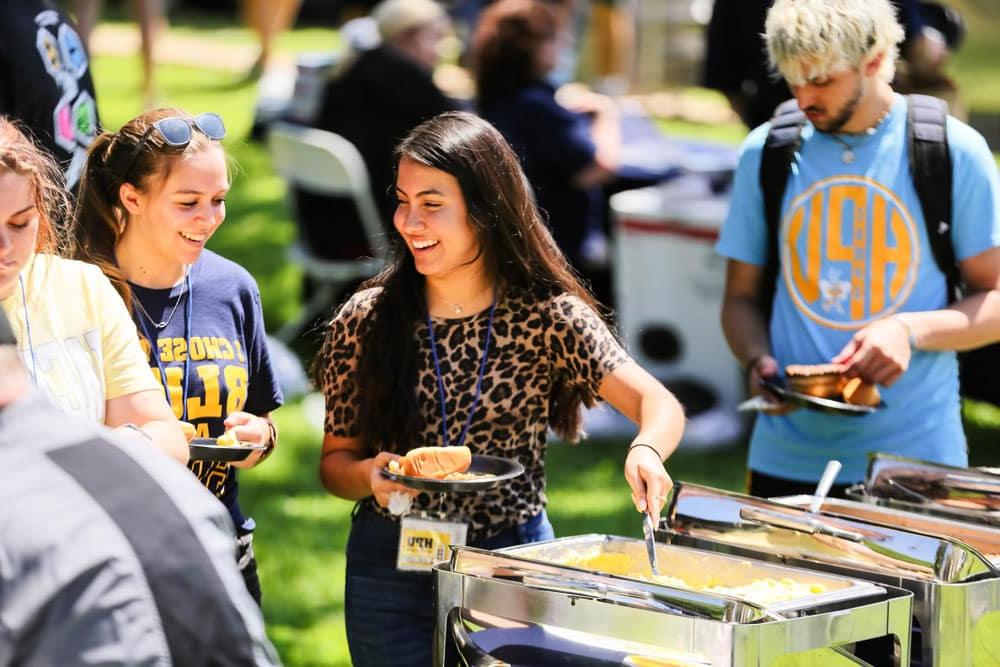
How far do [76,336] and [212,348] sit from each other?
414 millimetres

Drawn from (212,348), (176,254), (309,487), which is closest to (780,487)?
(212,348)

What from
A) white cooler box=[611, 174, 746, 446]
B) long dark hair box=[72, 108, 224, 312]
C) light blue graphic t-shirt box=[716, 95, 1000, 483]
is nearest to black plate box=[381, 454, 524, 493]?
long dark hair box=[72, 108, 224, 312]

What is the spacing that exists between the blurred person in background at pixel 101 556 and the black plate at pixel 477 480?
979 mm

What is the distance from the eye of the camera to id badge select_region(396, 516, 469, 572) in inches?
114

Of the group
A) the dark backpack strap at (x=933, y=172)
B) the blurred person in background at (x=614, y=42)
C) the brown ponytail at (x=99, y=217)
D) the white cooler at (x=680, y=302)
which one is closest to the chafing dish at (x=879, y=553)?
the dark backpack strap at (x=933, y=172)

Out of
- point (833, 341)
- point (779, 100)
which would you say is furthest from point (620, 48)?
point (833, 341)

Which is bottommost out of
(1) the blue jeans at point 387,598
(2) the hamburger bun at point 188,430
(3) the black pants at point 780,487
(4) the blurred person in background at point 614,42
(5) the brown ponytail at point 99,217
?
(1) the blue jeans at point 387,598

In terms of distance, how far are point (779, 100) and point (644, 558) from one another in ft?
7.31

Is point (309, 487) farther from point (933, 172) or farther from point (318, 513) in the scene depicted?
point (933, 172)

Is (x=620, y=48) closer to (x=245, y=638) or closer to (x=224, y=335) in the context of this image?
(x=224, y=335)

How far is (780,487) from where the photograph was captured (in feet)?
11.3

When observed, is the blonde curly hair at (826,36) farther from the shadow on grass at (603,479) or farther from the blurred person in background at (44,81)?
the shadow on grass at (603,479)

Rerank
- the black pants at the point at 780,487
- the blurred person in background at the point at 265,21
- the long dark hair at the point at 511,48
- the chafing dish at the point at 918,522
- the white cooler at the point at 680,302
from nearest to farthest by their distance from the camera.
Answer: the chafing dish at the point at 918,522
the black pants at the point at 780,487
the white cooler at the point at 680,302
the long dark hair at the point at 511,48
the blurred person in background at the point at 265,21

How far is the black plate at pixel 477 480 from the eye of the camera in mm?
2668
